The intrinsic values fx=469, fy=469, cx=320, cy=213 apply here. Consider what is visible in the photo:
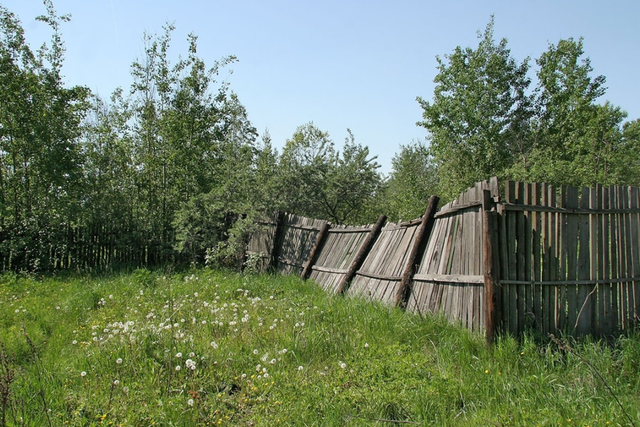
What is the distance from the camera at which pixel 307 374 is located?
Answer: 4102mm

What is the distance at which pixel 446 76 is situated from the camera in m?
24.8

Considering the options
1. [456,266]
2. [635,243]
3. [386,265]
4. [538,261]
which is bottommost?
[386,265]

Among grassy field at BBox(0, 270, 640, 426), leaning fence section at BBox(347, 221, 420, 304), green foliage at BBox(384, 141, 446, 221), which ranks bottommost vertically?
grassy field at BBox(0, 270, 640, 426)

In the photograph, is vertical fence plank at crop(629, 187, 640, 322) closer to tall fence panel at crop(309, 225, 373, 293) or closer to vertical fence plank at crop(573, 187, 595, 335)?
vertical fence plank at crop(573, 187, 595, 335)

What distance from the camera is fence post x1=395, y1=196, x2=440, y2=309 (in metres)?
5.93

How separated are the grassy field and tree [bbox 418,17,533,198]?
17.7 meters

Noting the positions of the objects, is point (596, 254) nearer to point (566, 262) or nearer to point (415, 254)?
point (566, 262)

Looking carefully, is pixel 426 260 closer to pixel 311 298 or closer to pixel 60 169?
pixel 311 298

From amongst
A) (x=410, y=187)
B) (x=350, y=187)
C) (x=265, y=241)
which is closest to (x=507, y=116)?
(x=410, y=187)

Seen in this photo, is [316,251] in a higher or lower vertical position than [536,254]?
lower

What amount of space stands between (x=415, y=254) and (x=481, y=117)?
18.7m

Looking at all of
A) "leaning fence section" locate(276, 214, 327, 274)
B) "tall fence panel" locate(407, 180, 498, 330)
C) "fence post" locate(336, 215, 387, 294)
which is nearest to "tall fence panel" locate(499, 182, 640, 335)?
"tall fence panel" locate(407, 180, 498, 330)

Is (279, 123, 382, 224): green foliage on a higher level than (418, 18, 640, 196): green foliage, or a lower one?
lower

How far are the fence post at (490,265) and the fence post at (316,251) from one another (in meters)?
4.52
